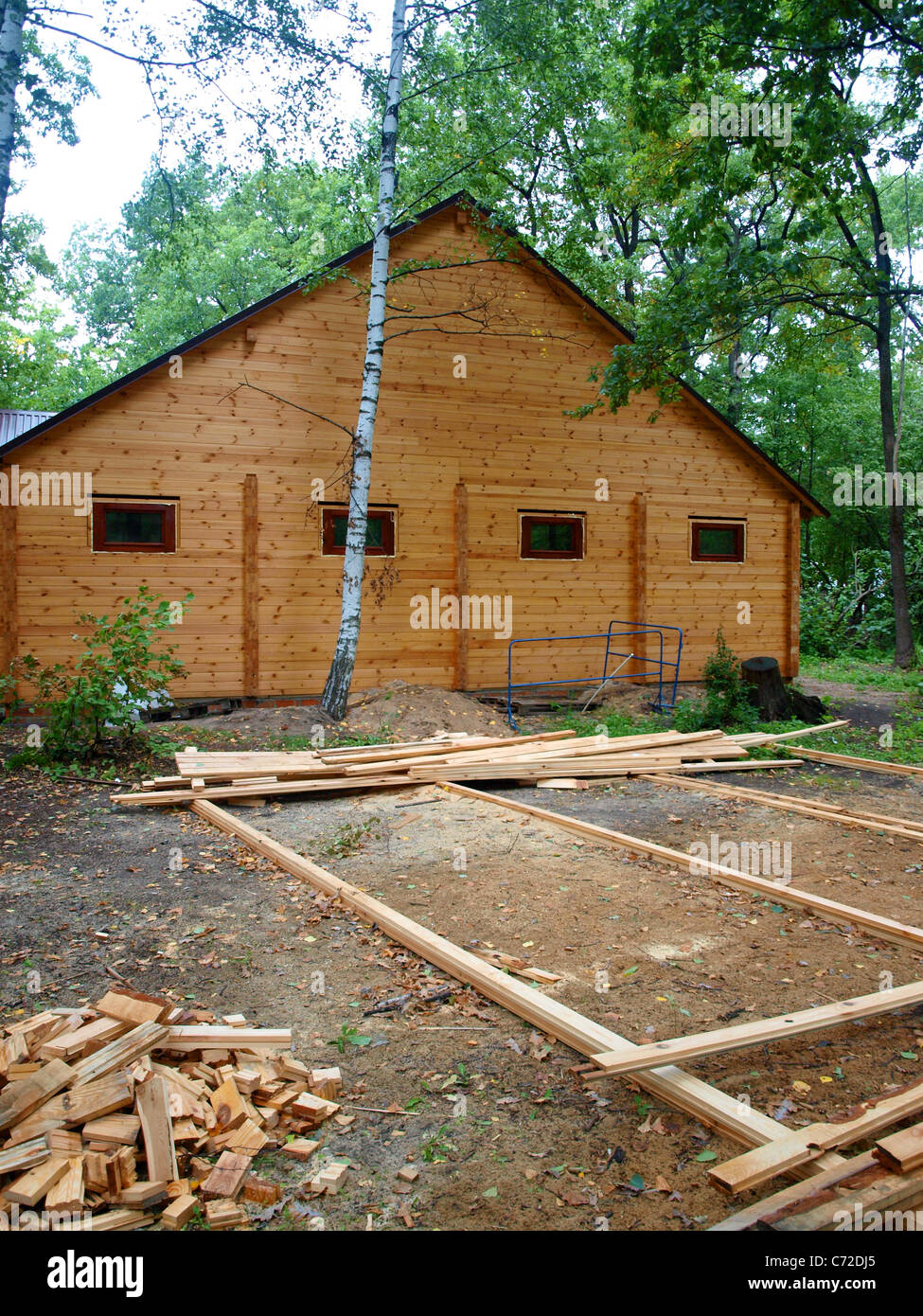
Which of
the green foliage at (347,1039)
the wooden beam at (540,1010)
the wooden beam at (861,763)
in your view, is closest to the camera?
the wooden beam at (540,1010)

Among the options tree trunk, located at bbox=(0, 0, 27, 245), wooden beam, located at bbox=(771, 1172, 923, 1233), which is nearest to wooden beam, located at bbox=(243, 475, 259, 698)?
tree trunk, located at bbox=(0, 0, 27, 245)

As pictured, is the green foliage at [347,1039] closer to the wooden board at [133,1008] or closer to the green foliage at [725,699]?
the wooden board at [133,1008]

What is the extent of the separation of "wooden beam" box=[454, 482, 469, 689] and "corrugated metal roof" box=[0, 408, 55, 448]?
1436 cm

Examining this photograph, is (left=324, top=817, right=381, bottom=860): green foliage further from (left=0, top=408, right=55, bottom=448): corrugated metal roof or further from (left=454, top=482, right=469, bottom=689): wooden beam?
(left=0, top=408, right=55, bottom=448): corrugated metal roof

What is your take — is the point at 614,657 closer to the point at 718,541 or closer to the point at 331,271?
the point at 718,541

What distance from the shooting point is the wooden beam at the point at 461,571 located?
50.5ft

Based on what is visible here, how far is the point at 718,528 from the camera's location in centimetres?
1775

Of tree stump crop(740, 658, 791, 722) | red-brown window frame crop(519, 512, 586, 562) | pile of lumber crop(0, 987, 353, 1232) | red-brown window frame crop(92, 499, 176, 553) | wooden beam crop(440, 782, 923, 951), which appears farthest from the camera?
red-brown window frame crop(519, 512, 586, 562)

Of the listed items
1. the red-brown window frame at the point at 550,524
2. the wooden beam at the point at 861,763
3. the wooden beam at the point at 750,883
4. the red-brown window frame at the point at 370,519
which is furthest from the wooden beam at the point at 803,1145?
the red-brown window frame at the point at 550,524

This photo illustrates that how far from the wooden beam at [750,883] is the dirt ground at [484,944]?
10cm

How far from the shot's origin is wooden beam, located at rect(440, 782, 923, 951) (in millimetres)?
5492

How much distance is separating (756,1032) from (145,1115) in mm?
2537

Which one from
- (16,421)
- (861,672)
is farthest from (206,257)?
(861,672)

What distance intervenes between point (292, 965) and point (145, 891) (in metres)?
1.90
